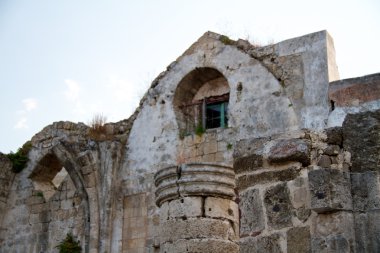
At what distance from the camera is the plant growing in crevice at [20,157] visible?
13.6 meters

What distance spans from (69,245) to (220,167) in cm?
584

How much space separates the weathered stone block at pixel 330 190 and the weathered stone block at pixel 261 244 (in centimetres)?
36

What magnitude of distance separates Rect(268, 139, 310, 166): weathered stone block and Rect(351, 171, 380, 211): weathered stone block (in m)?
0.35

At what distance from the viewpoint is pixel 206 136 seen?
11117 millimetres

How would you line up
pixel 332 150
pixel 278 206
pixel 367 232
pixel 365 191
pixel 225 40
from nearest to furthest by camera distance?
pixel 367 232 < pixel 365 191 < pixel 332 150 < pixel 278 206 < pixel 225 40

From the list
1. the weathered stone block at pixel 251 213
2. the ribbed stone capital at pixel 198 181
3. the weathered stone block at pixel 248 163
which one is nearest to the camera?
the weathered stone block at pixel 251 213

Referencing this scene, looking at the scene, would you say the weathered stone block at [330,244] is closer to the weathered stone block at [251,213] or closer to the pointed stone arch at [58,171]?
the weathered stone block at [251,213]

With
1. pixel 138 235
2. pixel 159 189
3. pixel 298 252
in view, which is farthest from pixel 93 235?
pixel 298 252

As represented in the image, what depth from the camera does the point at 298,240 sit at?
3.66 meters

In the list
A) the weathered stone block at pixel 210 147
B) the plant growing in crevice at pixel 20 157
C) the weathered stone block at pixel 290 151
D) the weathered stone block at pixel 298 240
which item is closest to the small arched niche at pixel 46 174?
the plant growing in crevice at pixel 20 157

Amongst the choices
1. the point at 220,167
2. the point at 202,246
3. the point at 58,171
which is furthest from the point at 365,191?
the point at 58,171

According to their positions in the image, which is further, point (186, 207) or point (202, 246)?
point (186, 207)

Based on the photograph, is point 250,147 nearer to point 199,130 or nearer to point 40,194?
point 199,130

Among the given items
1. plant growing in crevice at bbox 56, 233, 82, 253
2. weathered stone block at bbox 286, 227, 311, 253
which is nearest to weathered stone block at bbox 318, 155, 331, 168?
weathered stone block at bbox 286, 227, 311, 253
